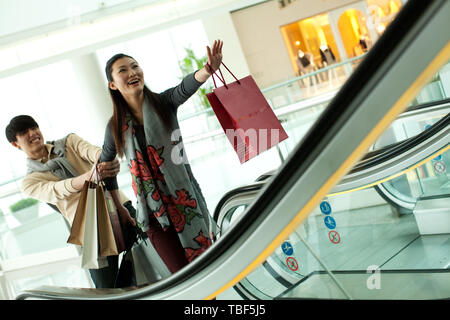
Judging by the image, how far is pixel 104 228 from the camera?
2.08 meters

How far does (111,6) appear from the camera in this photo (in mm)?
7379

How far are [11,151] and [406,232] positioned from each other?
7.54 m

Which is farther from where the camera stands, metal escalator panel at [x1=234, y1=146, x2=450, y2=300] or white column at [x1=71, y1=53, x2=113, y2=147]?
white column at [x1=71, y1=53, x2=113, y2=147]

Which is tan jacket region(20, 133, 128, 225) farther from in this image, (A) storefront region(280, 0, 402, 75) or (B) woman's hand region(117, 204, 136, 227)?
(A) storefront region(280, 0, 402, 75)

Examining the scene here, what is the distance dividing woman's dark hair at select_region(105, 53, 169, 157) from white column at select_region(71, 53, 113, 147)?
8320 mm

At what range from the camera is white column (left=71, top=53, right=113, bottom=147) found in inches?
398

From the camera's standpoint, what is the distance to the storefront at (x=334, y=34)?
9.82 meters

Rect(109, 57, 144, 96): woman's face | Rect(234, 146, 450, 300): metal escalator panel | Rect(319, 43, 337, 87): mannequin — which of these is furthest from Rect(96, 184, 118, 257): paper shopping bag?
Rect(319, 43, 337, 87): mannequin

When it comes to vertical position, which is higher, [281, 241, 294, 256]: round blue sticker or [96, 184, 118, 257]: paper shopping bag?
[96, 184, 118, 257]: paper shopping bag

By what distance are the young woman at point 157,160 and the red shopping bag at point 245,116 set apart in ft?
0.55

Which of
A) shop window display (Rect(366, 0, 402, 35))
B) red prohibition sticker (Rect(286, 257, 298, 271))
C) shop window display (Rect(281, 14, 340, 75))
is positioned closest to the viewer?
red prohibition sticker (Rect(286, 257, 298, 271))

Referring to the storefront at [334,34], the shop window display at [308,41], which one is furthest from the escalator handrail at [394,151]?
the shop window display at [308,41]

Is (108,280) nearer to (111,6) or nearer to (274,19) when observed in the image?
(111,6)

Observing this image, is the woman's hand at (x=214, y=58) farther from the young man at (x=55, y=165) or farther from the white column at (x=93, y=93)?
the white column at (x=93, y=93)
